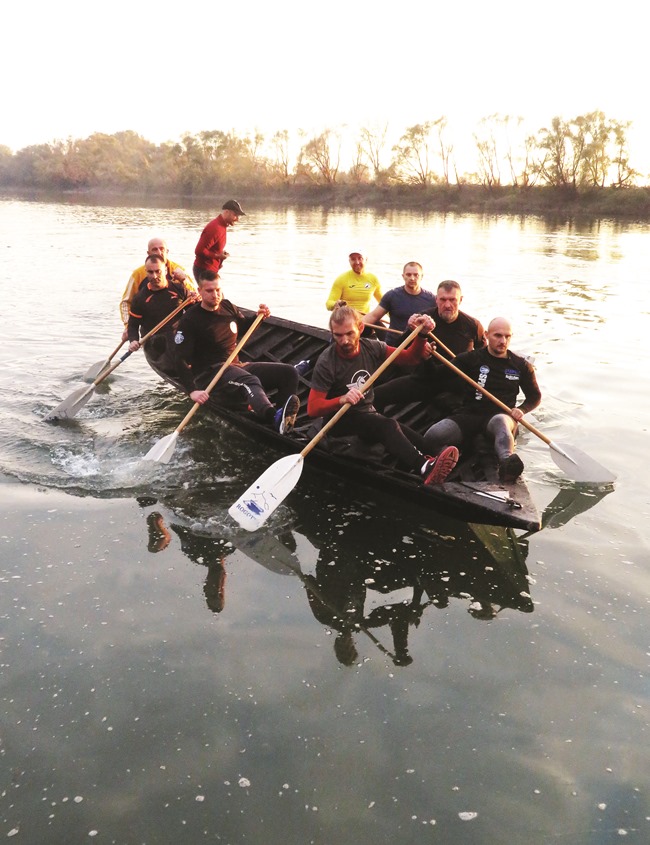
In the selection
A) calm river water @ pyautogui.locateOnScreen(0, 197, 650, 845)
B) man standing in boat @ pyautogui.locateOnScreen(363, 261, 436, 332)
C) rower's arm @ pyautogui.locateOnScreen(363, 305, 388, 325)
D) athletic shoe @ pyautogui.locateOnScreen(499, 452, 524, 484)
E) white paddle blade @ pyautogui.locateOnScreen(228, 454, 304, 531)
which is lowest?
calm river water @ pyautogui.locateOnScreen(0, 197, 650, 845)

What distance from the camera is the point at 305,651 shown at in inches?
170

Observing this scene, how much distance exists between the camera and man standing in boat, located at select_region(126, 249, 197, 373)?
9.16 m

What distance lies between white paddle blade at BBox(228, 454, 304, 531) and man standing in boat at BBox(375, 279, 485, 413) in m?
1.78

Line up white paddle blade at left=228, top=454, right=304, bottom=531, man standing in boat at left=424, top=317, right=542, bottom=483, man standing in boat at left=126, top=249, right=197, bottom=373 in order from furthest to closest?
man standing in boat at left=126, top=249, right=197, bottom=373 < man standing in boat at left=424, top=317, right=542, bottom=483 < white paddle blade at left=228, top=454, right=304, bottom=531

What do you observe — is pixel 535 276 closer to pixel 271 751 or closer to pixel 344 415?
pixel 344 415

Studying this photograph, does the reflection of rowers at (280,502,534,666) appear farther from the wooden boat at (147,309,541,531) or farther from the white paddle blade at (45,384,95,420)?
the white paddle blade at (45,384,95,420)

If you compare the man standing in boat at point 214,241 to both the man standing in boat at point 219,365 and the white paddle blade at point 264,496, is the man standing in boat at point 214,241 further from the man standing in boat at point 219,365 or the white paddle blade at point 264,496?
the white paddle blade at point 264,496

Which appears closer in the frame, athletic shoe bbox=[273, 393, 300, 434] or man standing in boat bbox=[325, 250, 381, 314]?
athletic shoe bbox=[273, 393, 300, 434]

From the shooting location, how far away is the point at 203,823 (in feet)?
10.4

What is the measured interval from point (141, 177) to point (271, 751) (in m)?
78.2

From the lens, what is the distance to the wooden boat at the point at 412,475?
16.9 feet

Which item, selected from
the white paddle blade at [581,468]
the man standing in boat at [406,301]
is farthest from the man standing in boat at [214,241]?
the white paddle blade at [581,468]

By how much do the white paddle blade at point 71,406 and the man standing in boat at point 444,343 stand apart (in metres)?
3.60

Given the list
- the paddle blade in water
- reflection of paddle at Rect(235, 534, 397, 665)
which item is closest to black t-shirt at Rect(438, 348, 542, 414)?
reflection of paddle at Rect(235, 534, 397, 665)
